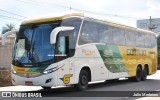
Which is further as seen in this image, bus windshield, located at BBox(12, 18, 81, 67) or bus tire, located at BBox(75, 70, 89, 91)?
bus tire, located at BBox(75, 70, 89, 91)

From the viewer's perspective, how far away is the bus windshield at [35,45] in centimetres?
1439

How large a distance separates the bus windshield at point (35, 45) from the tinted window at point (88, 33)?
0.66 meters

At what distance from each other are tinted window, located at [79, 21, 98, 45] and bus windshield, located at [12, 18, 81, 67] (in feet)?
2.17

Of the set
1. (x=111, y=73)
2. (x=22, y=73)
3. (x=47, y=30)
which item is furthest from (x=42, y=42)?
(x=111, y=73)

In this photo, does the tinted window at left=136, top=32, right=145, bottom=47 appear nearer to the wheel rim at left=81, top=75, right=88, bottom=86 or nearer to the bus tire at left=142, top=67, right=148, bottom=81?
the bus tire at left=142, top=67, right=148, bottom=81

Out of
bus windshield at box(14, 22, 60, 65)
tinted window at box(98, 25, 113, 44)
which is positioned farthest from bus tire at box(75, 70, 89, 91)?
bus windshield at box(14, 22, 60, 65)

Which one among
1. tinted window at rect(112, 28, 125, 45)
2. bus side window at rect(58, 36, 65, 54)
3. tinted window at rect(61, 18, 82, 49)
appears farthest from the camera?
tinted window at rect(112, 28, 125, 45)

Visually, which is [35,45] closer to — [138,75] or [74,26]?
[74,26]

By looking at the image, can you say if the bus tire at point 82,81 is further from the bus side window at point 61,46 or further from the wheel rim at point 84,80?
the bus side window at point 61,46

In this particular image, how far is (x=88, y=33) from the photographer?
1662cm

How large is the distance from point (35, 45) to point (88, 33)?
2947mm

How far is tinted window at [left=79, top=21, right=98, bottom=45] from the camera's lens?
1613 centimetres

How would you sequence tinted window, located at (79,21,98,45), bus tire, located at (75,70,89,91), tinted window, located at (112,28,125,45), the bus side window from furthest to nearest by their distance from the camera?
1. tinted window, located at (112,28,125,45)
2. tinted window, located at (79,21,98,45)
3. bus tire, located at (75,70,89,91)
4. the bus side window

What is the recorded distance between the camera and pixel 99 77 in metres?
17.7
